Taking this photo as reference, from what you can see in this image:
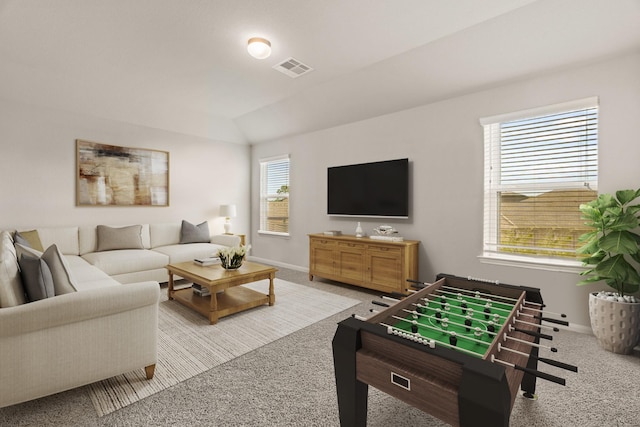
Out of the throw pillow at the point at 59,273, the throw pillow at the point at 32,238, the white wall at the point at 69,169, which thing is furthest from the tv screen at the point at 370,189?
the throw pillow at the point at 32,238

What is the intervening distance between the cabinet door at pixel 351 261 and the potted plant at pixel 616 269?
233cm

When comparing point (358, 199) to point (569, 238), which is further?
point (358, 199)

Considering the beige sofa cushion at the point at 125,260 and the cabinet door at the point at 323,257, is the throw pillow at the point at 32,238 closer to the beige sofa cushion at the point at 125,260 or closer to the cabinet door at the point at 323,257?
the beige sofa cushion at the point at 125,260

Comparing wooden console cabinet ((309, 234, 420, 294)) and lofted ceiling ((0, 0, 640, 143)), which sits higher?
lofted ceiling ((0, 0, 640, 143))

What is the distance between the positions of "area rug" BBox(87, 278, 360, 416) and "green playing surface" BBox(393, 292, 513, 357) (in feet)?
5.11

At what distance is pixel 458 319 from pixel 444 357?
24.4 inches

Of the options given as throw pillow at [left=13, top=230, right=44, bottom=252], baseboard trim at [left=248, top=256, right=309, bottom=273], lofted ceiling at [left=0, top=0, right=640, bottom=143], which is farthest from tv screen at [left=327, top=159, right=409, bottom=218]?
throw pillow at [left=13, top=230, right=44, bottom=252]

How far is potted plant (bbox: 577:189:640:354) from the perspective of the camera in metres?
2.39

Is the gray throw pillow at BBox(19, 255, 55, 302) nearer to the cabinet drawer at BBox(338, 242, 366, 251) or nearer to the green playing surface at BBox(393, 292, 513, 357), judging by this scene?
the green playing surface at BBox(393, 292, 513, 357)

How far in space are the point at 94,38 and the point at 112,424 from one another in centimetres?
348

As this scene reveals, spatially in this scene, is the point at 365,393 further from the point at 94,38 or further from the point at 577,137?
the point at 94,38

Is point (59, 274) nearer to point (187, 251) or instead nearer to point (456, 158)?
point (187, 251)

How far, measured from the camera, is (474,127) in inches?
139

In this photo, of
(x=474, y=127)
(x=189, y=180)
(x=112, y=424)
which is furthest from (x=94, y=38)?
(x=474, y=127)
